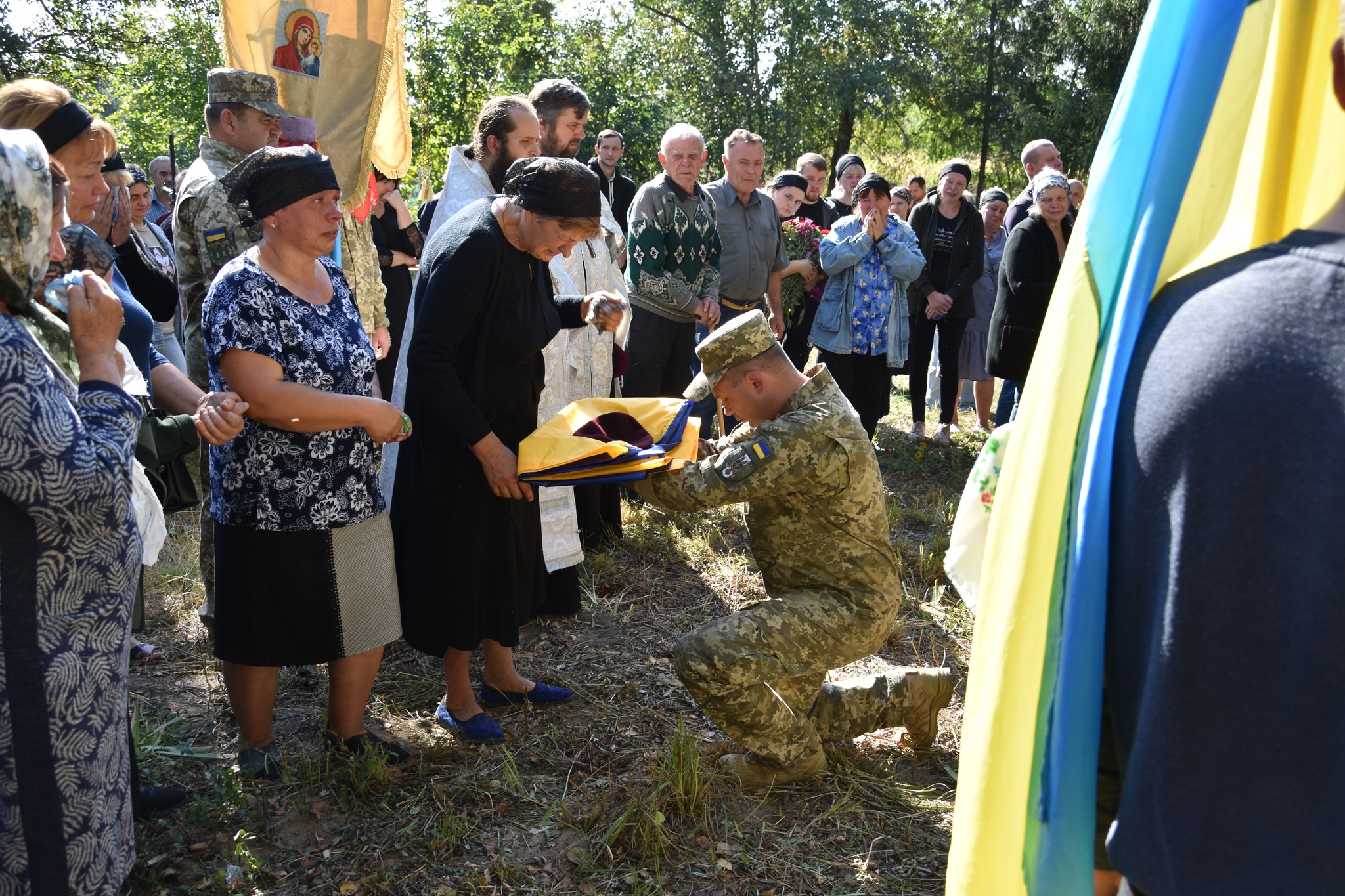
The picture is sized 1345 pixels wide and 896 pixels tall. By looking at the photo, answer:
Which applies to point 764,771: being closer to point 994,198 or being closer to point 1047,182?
point 1047,182

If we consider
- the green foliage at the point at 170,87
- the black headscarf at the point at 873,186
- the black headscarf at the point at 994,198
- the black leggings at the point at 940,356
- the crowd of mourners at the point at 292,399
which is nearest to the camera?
the crowd of mourners at the point at 292,399

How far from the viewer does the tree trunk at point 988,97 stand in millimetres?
24609

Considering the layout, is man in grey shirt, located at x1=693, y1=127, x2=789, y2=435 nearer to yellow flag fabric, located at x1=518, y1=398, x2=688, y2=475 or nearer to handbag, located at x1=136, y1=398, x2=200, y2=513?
yellow flag fabric, located at x1=518, y1=398, x2=688, y2=475

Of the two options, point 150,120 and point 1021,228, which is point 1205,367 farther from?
point 150,120

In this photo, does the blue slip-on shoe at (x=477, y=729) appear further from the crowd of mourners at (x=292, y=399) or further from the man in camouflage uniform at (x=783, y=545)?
the man in camouflage uniform at (x=783, y=545)

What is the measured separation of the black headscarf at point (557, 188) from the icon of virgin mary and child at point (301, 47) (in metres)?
1.62

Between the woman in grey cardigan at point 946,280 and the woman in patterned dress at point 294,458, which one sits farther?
the woman in grey cardigan at point 946,280

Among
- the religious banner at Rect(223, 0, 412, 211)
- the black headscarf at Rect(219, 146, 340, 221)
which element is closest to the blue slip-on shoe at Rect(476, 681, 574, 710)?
the black headscarf at Rect(219, 146, 340, 221)

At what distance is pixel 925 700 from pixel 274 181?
107 inches

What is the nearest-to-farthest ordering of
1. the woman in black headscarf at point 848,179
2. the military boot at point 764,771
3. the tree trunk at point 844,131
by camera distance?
the military boot at point 764,771, the woman in black headscarf at point 848,179, the tree trunk at point 844,131

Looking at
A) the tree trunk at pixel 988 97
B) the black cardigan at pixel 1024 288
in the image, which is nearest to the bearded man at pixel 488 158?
the black cardigan at pixel 1024 288

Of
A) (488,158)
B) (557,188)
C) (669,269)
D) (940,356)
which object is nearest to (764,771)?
(557,188)

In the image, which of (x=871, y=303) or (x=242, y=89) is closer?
(x=242, y=89)

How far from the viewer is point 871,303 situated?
280 inches
